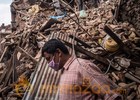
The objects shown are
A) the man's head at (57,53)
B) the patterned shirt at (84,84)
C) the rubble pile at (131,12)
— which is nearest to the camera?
the patterned shirt at (84,84)

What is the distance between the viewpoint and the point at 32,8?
16.5 metres

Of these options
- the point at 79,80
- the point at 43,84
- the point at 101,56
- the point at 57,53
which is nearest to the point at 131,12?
the point at 101,56

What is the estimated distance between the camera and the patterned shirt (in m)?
2.58

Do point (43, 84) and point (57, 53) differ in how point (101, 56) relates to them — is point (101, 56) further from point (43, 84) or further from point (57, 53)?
point (57, 53)

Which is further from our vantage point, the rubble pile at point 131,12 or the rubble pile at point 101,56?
the rubble pile at point 131,12

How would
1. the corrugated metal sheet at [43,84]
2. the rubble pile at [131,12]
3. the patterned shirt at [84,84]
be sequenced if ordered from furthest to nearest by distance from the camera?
the rubble pile at [131,12]
the corrugated metal sheet at [43,84]
the patterned shirt at [84,84]

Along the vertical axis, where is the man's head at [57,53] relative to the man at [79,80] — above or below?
above

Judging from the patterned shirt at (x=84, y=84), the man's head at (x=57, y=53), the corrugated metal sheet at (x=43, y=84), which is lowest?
the corrugated metal sheet at (x=43, y=84)

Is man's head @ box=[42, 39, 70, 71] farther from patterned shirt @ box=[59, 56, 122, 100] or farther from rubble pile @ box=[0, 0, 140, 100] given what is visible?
rubble pile @ box=[0, 0, 140, 100]

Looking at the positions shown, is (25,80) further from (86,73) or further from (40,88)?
(86,73)

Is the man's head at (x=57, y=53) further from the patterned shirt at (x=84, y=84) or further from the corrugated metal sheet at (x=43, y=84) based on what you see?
the corrugated metal sheet at (x=43, y=84)

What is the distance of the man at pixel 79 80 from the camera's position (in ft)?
8.51

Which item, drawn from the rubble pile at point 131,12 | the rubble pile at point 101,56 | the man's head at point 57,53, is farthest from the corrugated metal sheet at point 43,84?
the rubble pile at point 131,12

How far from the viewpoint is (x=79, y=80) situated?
266 cm
